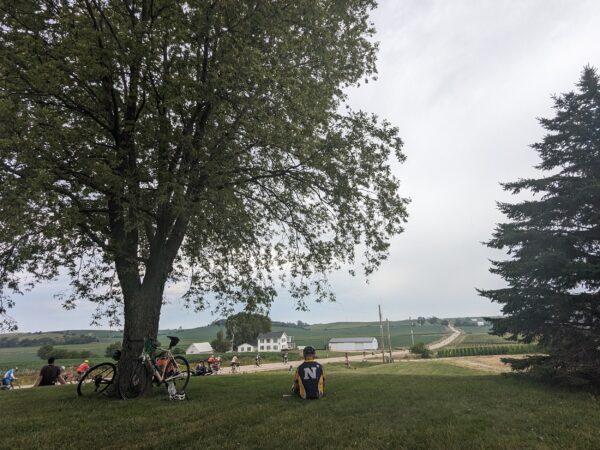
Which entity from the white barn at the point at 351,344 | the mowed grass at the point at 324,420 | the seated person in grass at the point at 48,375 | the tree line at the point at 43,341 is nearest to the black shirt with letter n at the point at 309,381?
the mowed grass at the point at 324,420

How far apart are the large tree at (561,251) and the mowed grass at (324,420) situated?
5.96 ft

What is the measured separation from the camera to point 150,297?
1126cm

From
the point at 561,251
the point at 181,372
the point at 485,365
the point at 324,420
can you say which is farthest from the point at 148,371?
the point at 485,365

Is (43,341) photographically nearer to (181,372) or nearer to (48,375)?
(48,375)

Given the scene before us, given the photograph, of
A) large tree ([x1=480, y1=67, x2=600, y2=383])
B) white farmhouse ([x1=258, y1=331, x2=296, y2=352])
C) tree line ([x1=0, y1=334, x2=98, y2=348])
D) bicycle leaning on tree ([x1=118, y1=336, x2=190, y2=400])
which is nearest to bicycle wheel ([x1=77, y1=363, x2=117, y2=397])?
bicycle leaning on tree ([x1=118, y1=336, x2=190, y2=400])

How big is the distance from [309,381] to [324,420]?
2.52 metres

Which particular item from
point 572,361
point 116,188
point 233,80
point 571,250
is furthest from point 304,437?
point 571,250

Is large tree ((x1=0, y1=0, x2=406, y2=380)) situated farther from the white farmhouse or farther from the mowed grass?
the white farmhouse

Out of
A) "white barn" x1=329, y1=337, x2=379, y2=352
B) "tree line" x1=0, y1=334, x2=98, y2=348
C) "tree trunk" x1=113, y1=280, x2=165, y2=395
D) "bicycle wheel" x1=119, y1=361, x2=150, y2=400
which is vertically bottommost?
"white barn" x1=329, y1=337, x2=379, y2=352

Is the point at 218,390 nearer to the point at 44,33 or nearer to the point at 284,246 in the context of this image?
the point at 284,246

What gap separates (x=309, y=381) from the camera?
10141 millimetres

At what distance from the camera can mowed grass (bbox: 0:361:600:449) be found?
633 cm

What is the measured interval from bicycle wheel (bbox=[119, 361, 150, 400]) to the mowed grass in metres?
0.53

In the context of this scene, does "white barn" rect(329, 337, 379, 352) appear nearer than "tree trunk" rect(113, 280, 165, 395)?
No
